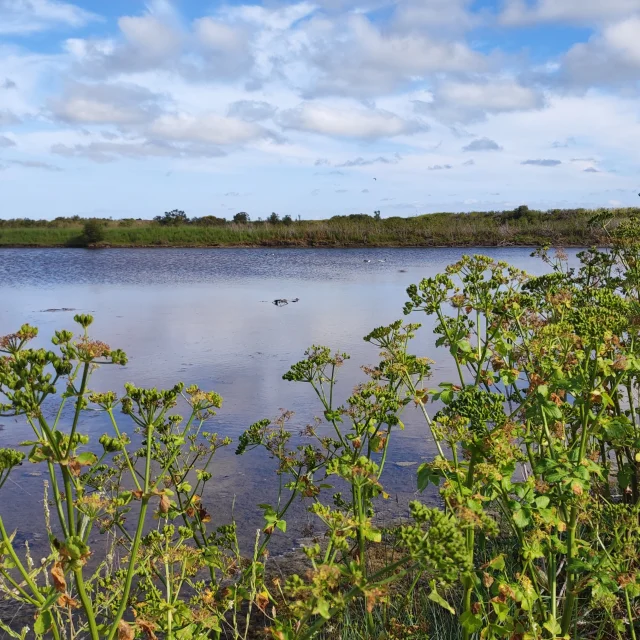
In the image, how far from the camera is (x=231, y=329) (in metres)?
11.8

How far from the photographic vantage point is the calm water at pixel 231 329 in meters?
5.27

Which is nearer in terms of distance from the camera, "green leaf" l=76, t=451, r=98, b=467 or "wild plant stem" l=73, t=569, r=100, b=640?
"wild plant stem" l=73, t=569, r=100, b=640

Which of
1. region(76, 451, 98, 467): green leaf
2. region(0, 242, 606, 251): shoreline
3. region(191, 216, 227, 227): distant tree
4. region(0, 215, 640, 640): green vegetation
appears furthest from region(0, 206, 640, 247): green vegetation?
region(76, 451, 98, 467): green leaf

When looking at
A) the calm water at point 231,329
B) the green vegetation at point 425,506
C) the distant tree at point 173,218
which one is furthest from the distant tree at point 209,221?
the green vegetation at point 425,506

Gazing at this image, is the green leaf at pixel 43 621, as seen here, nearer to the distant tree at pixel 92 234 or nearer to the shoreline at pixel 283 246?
the shoreline at pixel 283 246

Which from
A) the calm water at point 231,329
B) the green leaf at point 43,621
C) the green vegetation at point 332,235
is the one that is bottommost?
the calm water at point 231,329

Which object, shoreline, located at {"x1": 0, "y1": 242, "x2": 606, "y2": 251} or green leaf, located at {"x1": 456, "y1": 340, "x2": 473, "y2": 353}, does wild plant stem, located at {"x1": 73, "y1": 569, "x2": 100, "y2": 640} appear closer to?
green leaf, located at {"x1": 456, "y1": 340, "x2": 473, "y2": 353}

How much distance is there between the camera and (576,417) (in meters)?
3.13

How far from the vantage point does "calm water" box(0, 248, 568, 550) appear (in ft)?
17.3

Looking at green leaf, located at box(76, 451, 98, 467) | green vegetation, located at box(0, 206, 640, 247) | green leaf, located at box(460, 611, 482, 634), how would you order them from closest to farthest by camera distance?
green leaf, located at box(76, 451, 98, 467)
green leaf, located at box(460, 611, 482, 634)
green vegetation, located at box(0, 206, 640, 247)

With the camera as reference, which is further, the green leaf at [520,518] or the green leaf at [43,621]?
the green leaf at [520,518]

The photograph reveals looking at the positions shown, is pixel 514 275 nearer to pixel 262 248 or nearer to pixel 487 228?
pixel 262 248

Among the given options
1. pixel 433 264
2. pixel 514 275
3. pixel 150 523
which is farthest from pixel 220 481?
pixel 433 264

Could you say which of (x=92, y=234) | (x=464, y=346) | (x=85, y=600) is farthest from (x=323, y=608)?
(x=92, y=234)
